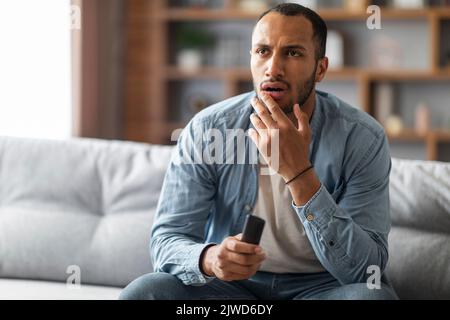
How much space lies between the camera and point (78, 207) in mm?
2250

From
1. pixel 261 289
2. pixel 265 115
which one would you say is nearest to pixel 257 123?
pixel 265 115

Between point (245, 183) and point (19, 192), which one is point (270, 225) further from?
point (19, 192)

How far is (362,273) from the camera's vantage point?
1.67 m

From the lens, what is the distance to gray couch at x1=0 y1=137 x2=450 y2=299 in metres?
2.00

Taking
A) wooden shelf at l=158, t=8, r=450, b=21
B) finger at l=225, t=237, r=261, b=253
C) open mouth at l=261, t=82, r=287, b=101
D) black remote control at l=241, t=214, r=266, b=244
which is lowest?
finger at l=225, t=237, r=261, b=253

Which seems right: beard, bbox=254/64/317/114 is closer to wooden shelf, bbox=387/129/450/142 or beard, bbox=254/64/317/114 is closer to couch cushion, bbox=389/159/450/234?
couch cushion, bbox=389/159/450/234

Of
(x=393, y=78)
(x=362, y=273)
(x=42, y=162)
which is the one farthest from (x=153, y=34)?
(x=362, y=273)

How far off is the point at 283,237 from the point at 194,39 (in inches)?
129

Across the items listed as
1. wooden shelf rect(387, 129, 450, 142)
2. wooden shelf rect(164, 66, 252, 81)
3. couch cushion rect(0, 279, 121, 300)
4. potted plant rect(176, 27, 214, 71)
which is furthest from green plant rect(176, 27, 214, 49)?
couch cushion rect(0, 279, 121, 300)

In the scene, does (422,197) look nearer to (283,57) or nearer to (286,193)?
(286,193)

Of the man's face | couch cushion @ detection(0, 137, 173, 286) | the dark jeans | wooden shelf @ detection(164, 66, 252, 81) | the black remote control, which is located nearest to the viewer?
the black remote control

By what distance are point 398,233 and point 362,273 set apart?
40 cm

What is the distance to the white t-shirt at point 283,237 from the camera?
1792 mm

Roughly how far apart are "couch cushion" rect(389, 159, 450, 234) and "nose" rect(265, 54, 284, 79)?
529mm
